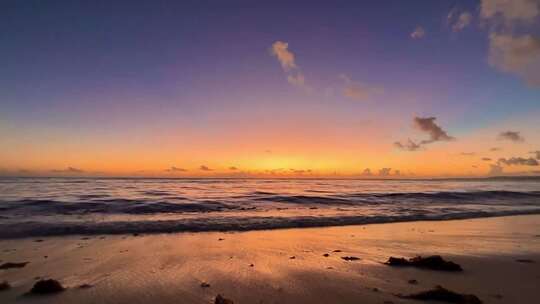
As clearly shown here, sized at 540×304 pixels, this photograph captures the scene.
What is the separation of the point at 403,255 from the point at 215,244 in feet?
16.6

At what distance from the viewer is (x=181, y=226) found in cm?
1329

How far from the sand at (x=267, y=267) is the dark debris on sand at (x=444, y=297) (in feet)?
0.86

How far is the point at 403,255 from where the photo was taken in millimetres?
8625

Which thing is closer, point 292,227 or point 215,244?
point 215,244

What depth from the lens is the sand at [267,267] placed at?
5.63 meters

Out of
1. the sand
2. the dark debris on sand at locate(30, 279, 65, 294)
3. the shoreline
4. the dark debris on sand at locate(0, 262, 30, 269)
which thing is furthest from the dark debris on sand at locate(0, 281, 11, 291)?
the shoreline

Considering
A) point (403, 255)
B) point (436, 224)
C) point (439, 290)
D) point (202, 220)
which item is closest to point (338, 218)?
point (436, 224)

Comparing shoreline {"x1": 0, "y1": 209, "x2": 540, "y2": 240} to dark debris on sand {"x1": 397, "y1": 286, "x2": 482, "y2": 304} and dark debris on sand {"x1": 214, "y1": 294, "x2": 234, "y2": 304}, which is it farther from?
dark debris on sand {"x1": 397, "y1": 286, "x2": 482, "y2": 304}

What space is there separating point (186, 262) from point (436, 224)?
37.6ft

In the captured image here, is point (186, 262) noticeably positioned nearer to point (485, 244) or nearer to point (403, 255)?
point (403, 255)

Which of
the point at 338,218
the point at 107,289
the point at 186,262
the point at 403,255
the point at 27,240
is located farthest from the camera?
the point at 338,218

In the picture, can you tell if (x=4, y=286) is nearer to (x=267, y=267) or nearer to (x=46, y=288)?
(x=46, y=288)

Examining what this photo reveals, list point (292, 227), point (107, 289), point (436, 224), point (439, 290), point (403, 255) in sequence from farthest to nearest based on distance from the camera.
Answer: point (436, 224) → point (292, 227) → point (403, 255) → point (107, 289) → point (439, 290)

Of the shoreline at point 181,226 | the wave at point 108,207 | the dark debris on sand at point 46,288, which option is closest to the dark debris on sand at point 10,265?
the dark debris on sand at point 46,288
